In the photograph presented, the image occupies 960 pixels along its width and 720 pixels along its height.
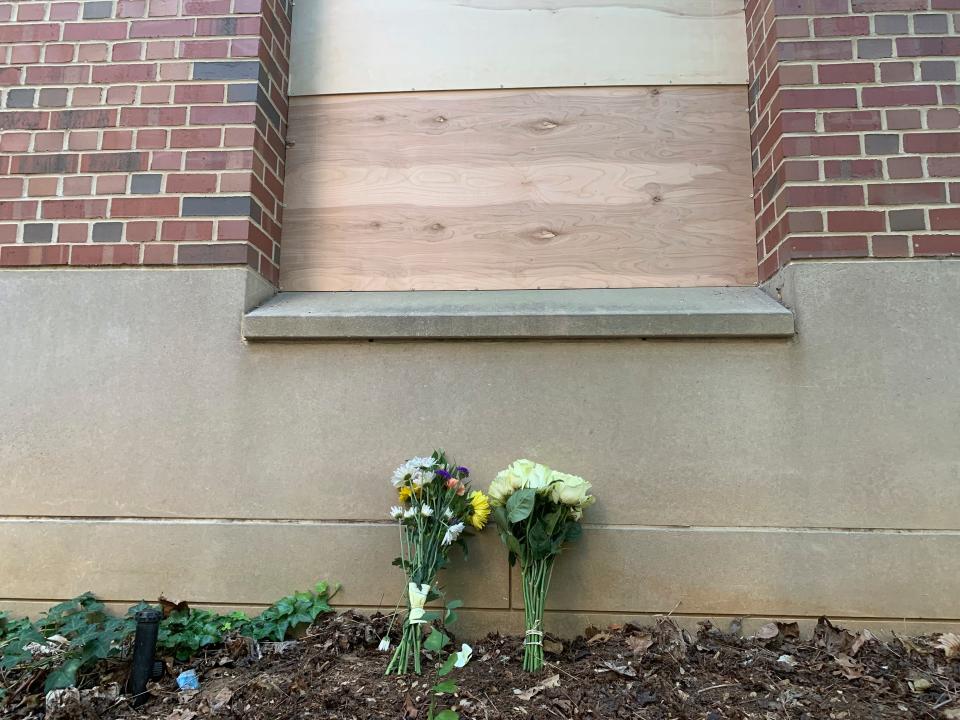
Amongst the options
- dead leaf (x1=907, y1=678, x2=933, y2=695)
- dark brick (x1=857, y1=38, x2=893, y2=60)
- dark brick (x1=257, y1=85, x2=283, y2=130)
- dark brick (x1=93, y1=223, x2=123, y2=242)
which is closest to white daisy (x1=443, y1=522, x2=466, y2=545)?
dead leaf (x1=907, y1=678, x2=933, y2=695)

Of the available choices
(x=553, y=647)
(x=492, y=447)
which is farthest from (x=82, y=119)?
(x=553, y=647)

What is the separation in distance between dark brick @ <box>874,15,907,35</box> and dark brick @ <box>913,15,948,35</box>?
0.16 ft

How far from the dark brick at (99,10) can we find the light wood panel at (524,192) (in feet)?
3.18

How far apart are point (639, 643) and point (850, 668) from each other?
2.34ft

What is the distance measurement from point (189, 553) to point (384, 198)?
1.83 m

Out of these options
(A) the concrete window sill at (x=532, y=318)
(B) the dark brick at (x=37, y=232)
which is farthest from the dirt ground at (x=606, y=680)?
(B) the dark brick at (x=37, y=232)

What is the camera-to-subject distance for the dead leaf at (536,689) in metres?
2.08

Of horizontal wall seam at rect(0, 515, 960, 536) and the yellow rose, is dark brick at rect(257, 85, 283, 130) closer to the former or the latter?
horizontal wall seam at rect(0, 515, 960, 536)

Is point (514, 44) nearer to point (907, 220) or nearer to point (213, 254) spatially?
point (213, 254)

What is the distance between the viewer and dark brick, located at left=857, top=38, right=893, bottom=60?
2807 mm

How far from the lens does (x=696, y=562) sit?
8.45ft

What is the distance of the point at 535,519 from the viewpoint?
7.78 feet

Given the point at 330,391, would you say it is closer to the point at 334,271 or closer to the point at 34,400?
the point at 334,271

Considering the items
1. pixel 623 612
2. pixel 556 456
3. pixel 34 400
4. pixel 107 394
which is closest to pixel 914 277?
pixel 556 456
